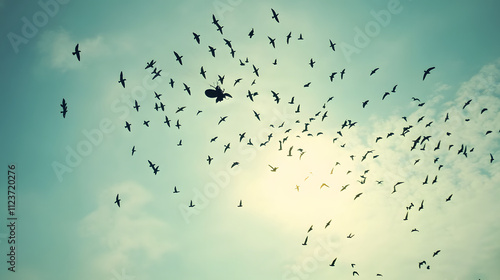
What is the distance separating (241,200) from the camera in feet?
81.1

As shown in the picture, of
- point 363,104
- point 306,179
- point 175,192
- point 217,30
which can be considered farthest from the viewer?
point 175,192

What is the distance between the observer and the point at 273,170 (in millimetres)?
23453

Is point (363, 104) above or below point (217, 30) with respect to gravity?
below

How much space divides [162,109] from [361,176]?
62.7 feet

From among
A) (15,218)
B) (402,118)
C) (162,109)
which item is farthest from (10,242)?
(402,118)

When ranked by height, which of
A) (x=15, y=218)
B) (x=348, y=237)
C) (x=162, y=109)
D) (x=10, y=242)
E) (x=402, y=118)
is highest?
(x=162, y=109)

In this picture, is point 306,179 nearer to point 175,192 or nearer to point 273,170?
point 273,170

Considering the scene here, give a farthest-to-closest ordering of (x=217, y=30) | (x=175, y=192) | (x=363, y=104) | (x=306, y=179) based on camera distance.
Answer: (x=175, y=192)
(x=363, y=104)
(x=306, y=179)
(x=217, y=30)

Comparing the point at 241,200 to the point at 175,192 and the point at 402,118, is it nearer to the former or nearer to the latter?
the point at 175,192

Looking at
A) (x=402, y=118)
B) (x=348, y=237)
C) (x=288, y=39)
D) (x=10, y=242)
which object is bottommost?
(x=348, y=237)

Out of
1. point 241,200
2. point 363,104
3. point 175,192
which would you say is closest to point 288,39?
point 363,104

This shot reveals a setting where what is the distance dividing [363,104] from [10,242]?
32.9m

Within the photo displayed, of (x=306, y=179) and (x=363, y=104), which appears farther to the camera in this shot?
(x=363, y=104)

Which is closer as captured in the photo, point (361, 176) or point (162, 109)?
point (162, 109)
